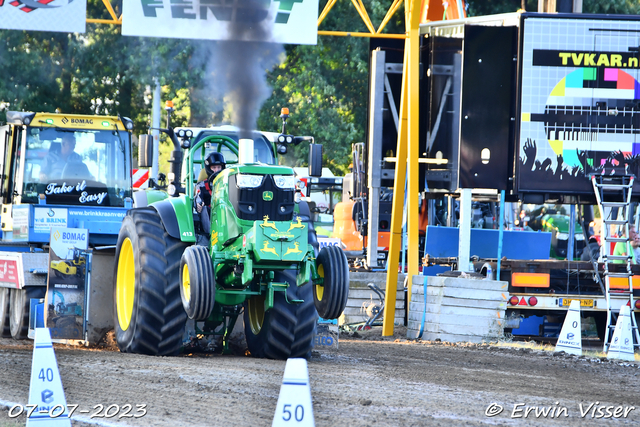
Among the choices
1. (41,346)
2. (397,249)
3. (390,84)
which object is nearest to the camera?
(41,346)

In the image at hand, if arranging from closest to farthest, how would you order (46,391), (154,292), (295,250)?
1. (46,391)
2. (295,250)
3. (154,292)

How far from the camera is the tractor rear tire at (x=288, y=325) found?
365 inches

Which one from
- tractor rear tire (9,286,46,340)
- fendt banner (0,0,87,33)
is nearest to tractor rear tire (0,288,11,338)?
tractor rear tire (9,286,46,340)

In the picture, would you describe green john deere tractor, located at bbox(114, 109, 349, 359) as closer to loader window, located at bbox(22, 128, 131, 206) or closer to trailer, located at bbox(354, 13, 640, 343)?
loader window, located at bbox(22, 128, 131, 206)

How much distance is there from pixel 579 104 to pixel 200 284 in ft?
25.3

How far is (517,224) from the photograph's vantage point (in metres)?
22.0

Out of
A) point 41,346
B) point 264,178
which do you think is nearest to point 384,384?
point 264,178

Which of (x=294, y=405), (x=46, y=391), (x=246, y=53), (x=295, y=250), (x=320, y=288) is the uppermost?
(x=246, y=53)

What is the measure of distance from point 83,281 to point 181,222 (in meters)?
1.99

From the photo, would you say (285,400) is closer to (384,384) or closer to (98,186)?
(384,384)

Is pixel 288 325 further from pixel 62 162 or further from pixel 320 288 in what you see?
pixel 62 162

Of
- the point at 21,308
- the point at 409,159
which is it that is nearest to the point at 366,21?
the point at 409,159

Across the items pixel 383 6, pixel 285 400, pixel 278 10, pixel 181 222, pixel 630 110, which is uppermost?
pixel 383 6

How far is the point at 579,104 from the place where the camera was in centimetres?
1372
